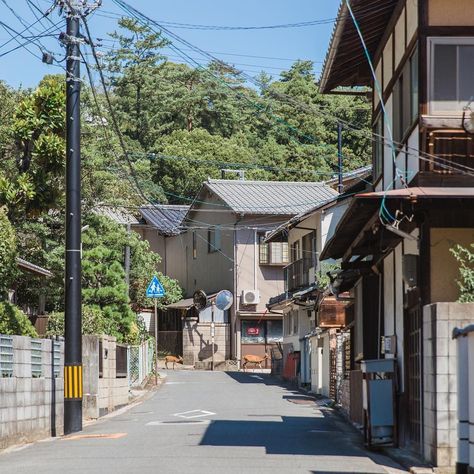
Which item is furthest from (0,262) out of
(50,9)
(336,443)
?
(336,443)

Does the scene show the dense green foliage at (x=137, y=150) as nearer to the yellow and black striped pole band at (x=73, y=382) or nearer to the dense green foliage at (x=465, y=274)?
the yellow and black striped pole band at (x=73, y=382)

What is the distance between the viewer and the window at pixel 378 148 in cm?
2102

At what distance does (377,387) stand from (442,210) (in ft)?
10.8

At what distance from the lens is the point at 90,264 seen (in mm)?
36562

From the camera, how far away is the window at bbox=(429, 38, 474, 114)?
639 inches

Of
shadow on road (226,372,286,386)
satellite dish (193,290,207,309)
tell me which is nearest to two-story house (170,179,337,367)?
satellite dish (193,290,207,309)

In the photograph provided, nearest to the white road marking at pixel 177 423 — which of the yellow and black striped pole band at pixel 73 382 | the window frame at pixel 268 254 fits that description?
the yellow and black striped pole band at pixel 73 382

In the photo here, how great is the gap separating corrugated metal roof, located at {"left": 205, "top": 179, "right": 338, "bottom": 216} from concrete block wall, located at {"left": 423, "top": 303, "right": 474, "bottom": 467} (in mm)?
39052

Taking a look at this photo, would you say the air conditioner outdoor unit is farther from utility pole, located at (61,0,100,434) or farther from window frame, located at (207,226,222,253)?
utility pole, located at (61,0,100,434)

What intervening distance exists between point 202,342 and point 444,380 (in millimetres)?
42271

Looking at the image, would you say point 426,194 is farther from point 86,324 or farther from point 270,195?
point 270,195

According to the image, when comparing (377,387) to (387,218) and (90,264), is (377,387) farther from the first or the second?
(90,264)

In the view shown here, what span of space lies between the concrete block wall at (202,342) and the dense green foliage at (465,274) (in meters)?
40.6

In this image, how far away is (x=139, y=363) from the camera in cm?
3669
